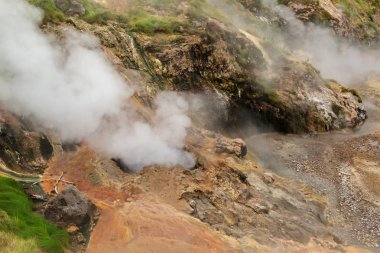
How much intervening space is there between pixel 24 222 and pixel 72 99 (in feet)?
17.2

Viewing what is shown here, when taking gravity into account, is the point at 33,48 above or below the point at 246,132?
above

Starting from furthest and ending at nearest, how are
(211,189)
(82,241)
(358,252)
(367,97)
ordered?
(367,97)
(211,189)
(358,252)
(82,241)

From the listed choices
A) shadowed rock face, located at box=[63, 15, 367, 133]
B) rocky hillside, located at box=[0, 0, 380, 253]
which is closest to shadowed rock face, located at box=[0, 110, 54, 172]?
rocky hillside, located at box=[0, 0, 380, 253]

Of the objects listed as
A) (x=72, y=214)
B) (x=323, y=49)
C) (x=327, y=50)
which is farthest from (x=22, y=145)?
(x=327, y=50)

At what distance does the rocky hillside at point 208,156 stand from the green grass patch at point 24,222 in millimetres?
301

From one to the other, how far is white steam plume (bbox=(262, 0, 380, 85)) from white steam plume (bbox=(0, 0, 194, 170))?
59.9 feet

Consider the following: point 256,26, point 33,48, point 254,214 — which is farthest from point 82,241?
point 256,26

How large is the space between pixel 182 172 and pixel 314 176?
220 inches

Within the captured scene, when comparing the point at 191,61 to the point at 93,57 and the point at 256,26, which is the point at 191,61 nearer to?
the point at 93,57

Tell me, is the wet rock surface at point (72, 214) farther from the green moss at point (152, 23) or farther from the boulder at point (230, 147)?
the green moss at point (152, 23)

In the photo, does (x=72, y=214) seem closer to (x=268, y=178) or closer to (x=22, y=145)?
(x=22, y=145)

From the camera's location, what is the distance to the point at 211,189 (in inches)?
522

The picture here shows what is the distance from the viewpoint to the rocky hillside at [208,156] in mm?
11258

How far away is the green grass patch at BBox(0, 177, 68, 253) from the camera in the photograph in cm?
940
